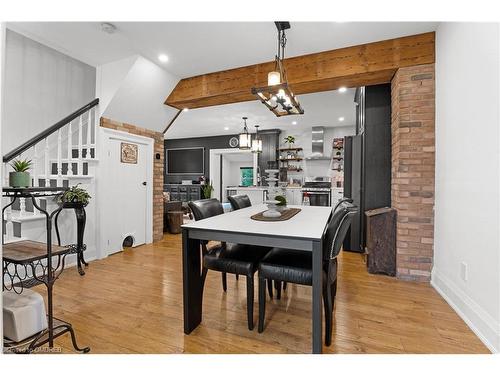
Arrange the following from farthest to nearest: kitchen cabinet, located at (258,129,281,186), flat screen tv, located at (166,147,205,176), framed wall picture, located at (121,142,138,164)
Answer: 1. flat screen tv, located at (166,147,205,176)
2. kitchen cabinet, located at (258,129,281,186)
3. framed wall picture, located at (121,142,138,164)

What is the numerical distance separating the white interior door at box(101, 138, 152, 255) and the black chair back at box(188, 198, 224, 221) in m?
1.98

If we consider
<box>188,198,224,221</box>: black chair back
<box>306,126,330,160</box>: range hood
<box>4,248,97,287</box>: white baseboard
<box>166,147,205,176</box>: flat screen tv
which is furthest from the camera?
<box>166,147,205,176</box>: flat screen tv

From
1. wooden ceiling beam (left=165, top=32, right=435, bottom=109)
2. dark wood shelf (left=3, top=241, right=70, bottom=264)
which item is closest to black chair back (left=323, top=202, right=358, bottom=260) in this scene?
dark wood shelf (left=3, top=241, right=70, bottom=264)

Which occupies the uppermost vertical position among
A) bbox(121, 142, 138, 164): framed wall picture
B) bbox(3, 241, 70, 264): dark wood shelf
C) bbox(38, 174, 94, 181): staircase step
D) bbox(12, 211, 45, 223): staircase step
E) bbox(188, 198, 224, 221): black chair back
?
bbox(121, 142, 138, 164): framed wall picture

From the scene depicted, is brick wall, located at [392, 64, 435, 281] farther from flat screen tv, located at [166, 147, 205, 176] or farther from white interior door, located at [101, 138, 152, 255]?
flat screen tv, located at [166, 147, 205, 176]

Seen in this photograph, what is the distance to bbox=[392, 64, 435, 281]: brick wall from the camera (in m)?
2.69

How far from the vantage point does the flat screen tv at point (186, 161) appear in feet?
29.1

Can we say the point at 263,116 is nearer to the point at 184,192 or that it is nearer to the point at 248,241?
the point at 184,192

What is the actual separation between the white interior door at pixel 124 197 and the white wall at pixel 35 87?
1.10 metres

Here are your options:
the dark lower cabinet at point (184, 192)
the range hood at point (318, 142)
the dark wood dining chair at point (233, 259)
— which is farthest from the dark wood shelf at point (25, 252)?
the dark lower cabinet at point (184, 192)

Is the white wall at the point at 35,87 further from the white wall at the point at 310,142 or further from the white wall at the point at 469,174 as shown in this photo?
the white wall at the point at 310,142

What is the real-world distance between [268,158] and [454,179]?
5.69 metres

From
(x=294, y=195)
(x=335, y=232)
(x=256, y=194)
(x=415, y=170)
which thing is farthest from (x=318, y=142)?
(x=335, y=232)
